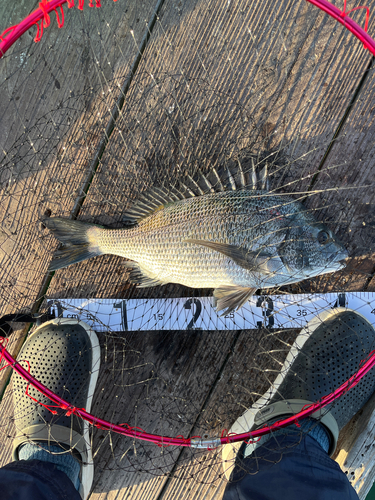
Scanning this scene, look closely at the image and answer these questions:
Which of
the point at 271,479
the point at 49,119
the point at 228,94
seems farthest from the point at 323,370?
the point at 49,119

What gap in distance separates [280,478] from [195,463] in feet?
2.54

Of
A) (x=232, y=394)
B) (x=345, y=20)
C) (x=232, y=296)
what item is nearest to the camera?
(x=345, y=20)

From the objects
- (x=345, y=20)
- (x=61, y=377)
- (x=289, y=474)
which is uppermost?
(x=345, y=20)

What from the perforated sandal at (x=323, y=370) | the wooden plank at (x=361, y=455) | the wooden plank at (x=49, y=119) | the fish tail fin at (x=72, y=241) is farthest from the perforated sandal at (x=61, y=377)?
the wooden plank at (x=361, y=455)

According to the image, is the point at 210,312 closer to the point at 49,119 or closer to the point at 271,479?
the point at 271,479

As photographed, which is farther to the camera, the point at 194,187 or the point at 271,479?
the point at 194,187

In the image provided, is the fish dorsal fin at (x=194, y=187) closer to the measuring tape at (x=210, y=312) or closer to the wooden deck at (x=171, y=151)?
the wooden deck at (x=171, y=151)

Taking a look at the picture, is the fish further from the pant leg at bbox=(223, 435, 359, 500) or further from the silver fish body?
the pant leg at bbox=(223, 435, 359, 500)

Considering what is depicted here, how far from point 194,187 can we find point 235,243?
59cm

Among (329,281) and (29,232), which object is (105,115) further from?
(329,281)

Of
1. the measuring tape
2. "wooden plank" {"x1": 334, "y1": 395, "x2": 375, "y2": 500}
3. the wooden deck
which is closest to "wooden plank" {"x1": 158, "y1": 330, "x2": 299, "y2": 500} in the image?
the wooden deck

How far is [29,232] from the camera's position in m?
2.51

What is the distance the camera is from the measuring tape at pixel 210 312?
2.44 meters

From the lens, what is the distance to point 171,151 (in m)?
2.46
